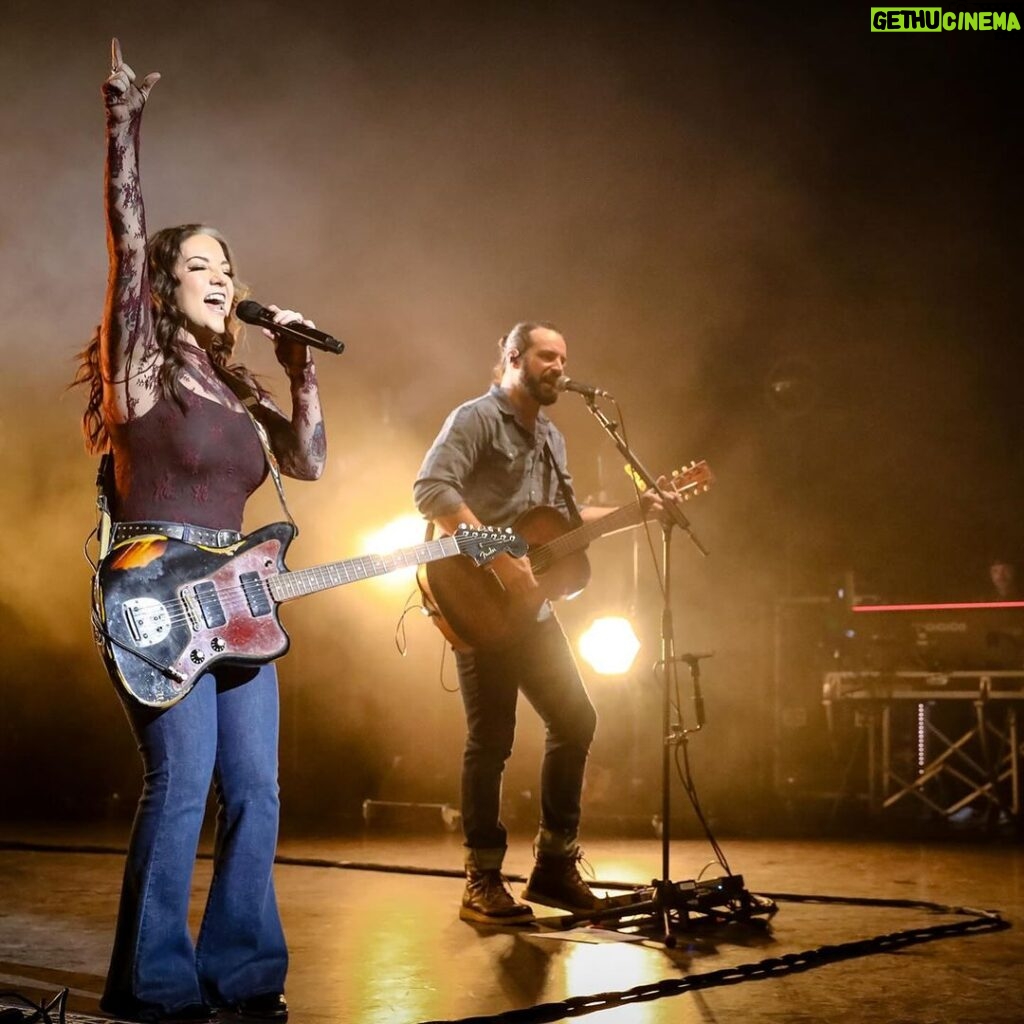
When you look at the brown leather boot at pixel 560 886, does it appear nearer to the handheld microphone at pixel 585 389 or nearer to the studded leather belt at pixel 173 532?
the handheld microphone at pixel 585 389

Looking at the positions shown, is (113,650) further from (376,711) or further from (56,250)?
(376,711)

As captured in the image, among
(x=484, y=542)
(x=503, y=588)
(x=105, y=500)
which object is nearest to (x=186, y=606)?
(x=105, y=500)

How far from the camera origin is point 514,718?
13.6ft

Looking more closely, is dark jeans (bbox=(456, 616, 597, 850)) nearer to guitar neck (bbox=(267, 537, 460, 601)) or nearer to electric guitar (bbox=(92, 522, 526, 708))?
guitar neck (bbox=(267, 537, 460, 601))

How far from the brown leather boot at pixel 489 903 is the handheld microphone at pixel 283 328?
202 centimetres

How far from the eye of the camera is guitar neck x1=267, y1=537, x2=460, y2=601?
103 inches

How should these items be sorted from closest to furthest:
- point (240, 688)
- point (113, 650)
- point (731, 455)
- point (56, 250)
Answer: point (113, 650) < point (240, 688) < point (56, 250) < point (731, 455)

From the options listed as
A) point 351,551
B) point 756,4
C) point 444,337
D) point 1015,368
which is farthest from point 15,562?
point 1015,368

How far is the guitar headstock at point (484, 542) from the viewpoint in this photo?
322cm

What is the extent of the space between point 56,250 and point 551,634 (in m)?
3.91

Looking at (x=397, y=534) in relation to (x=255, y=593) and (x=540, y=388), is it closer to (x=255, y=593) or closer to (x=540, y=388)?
(x=540, y=388)

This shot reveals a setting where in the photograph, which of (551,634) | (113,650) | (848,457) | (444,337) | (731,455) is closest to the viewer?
(113,650)

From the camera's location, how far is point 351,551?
798cm

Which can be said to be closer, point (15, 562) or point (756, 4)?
point (756, 4)
